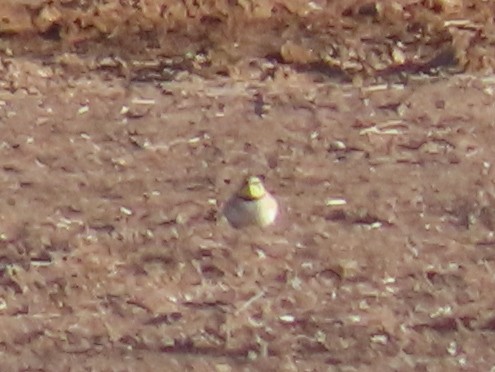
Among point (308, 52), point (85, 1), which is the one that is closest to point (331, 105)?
point (308, 52)

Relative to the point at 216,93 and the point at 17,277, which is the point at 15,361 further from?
the point at 216,93

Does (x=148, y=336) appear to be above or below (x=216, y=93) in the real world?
below
